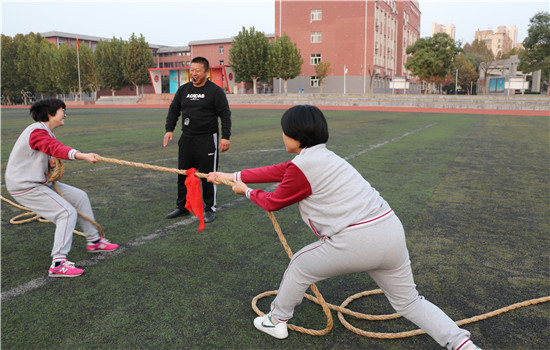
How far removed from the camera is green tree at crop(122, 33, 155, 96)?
60.2 metres

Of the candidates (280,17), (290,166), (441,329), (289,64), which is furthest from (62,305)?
(280,17)

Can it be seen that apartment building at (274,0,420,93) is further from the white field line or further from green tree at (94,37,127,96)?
the white field line

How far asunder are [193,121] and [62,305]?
2.88 m

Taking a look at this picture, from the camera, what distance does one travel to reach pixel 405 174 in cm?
808

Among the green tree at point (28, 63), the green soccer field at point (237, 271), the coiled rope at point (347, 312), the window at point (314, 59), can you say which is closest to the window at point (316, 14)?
the window at point (314, 59)

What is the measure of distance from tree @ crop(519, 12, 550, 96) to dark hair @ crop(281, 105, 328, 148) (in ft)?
206

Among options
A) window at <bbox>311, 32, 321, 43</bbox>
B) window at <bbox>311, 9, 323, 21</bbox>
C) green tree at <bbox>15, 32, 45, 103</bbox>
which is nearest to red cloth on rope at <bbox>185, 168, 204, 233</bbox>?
window at <bbox>311, 32, 321, 43</bbox>

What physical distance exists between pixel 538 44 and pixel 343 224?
65.9m

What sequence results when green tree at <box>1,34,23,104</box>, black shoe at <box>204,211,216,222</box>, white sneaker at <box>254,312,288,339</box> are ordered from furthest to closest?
green tree at <box>1,34,23,104</box>
black shoe at <box>204,211,216,222</box>
white sneaker at <box>254,312,288,339</box>

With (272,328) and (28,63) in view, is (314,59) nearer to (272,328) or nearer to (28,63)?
(28,63)

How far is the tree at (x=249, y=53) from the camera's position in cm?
5391

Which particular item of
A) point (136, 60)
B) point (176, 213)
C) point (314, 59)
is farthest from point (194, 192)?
point (314, 59)

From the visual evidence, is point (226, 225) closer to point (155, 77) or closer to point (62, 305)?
point (62, 305)

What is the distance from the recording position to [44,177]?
12.5 ft
